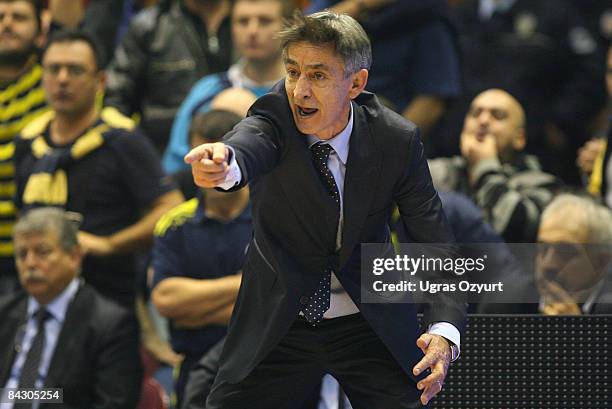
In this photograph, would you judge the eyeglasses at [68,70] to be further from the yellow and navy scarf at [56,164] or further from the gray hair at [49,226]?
the gray hair at [49,226]

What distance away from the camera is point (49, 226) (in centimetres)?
517

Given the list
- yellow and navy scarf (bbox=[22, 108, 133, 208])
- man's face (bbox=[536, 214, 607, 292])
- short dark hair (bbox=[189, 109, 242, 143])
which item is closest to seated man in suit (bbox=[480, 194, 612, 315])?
man's face (bbox=[536, 214, 607, 292])

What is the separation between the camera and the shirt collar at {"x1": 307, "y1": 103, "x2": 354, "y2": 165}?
3326 millimetres

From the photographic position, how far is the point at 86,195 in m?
5.59

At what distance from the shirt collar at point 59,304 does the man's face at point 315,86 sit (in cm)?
222

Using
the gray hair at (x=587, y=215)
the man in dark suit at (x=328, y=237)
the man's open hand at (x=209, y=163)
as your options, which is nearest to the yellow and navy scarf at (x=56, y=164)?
the gray hair at (x=587, y=215)

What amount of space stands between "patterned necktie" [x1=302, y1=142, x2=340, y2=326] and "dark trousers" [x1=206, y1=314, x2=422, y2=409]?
0.05 meters

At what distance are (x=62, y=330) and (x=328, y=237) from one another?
2.04 metres

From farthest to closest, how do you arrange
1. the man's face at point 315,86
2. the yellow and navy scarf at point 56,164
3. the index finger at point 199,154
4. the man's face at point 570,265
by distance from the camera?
the yellow and navy scarf at point 56,164
the man's face at point 570,265
the man's face at point 315,86
the index finger at point 199,154

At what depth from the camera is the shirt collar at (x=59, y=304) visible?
5117 mm

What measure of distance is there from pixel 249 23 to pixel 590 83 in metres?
2.31

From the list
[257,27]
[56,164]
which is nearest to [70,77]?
[56,164]

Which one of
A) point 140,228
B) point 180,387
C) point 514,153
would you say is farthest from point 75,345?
point 514,153

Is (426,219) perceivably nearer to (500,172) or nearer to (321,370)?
(321,370)
